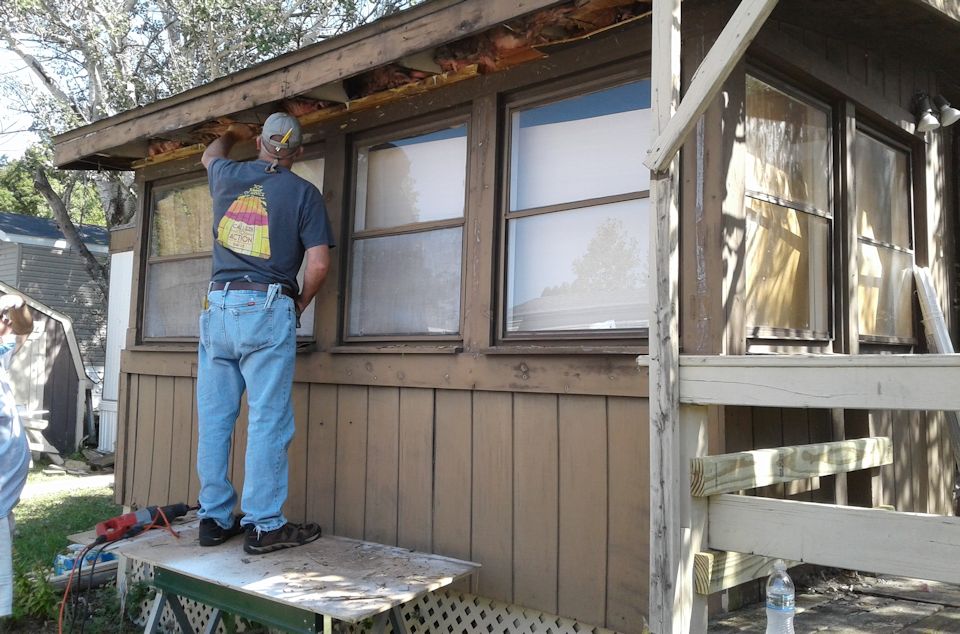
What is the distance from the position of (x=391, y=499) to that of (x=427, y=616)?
55 cm

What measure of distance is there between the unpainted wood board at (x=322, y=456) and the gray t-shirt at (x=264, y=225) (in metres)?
0.69

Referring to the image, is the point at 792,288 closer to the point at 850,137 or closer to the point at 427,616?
the point at 850,137

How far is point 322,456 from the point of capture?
4.13 m

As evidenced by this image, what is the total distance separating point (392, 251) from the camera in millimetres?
4062

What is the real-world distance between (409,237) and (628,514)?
5.76 ft

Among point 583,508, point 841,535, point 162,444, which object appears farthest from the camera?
point 162,444

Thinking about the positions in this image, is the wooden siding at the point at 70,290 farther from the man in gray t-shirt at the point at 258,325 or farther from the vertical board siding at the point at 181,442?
the man in gray t-shirt at the point at 258,325

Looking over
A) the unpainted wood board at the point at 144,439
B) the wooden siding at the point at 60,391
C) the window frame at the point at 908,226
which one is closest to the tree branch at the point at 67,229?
the wooden siding at the point at 60,391

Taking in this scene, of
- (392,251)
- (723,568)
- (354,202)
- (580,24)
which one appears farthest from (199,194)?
(723,568)

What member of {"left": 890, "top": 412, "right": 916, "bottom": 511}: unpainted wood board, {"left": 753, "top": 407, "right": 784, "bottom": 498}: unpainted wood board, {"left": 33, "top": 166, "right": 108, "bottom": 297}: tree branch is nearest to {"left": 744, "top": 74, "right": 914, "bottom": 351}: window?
{"left": 753, "top": 407, "right": 784, "bottom": 498}: unpainted wood board

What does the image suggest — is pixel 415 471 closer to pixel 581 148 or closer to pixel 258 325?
pixel 258 325

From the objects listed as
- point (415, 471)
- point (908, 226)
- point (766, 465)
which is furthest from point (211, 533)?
point (908, 226)

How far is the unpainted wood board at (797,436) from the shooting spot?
10.9 ft

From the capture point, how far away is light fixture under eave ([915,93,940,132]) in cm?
414
